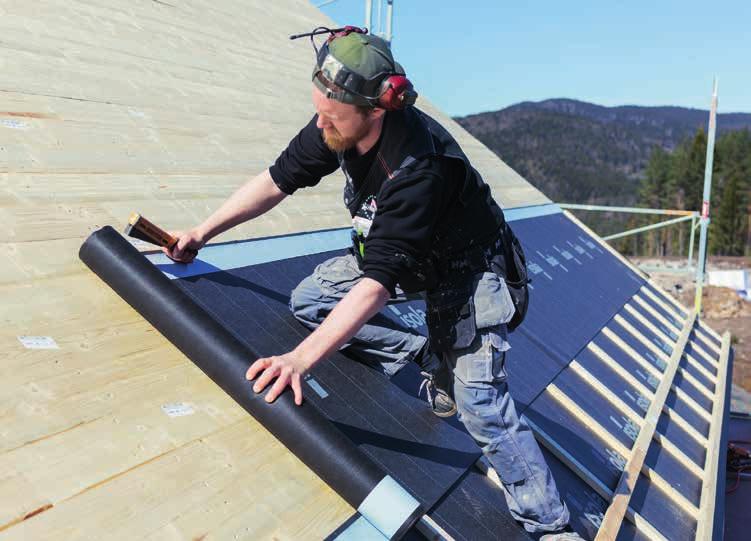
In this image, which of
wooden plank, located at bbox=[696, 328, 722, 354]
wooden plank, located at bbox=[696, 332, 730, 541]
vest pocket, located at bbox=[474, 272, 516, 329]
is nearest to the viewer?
vest pocket, located at bbox=[474, 272, 516, 329]

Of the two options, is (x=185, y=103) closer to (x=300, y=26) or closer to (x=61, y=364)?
(x=61, y=364)

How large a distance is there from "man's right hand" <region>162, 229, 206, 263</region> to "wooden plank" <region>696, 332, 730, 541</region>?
2882mm

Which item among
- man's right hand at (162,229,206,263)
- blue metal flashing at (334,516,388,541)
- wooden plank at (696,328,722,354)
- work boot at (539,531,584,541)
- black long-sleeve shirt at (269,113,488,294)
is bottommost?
wooden plank at (696,328,722,354)

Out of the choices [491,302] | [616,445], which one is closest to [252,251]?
[491,302]

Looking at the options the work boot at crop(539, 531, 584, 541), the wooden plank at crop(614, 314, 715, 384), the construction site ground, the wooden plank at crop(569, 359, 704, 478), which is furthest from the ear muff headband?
the construction site ground

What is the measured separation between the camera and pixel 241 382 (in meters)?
2.10

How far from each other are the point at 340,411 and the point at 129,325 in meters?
0.81

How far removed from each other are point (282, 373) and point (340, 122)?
30.0 inches

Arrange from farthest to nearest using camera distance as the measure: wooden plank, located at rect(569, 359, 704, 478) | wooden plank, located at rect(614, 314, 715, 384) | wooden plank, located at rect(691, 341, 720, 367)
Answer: wooden plank, located at rect(691, 341, 720, 367) < wooden plank, located at rect(614, 314, 715, 384) < wooden plank, located at rect(569, 359, 704, 478)

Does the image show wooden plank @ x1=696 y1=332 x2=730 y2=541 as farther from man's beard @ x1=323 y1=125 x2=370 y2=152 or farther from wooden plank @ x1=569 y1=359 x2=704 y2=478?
man's beard @ x1=323 y1=125 x2=370 y2=152

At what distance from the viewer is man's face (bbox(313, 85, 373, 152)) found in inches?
80.0

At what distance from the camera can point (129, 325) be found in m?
2.31

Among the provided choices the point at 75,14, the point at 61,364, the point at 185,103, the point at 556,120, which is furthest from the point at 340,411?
the point at 556,120

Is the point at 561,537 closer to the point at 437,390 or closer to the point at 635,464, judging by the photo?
the point at 437,390
